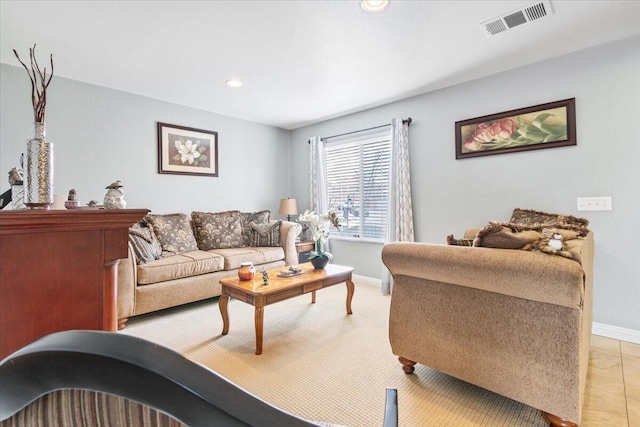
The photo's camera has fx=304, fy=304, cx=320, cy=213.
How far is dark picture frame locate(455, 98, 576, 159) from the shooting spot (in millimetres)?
2733

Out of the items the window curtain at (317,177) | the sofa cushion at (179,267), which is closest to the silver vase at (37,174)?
the sofa cushion at (179,267)

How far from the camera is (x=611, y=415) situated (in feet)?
5.14

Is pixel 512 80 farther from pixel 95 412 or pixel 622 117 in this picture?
pixel 95 412

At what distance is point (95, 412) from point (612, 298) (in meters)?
3.54

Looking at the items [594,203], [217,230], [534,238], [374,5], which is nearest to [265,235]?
[217,230]

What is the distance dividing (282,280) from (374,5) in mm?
2141

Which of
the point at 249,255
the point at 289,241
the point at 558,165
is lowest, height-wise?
the point at 249,255

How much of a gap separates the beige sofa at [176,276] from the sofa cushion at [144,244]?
5cm

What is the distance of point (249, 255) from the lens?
364 centimetres

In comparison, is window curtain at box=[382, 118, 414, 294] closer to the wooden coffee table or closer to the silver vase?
the wooden coffee table

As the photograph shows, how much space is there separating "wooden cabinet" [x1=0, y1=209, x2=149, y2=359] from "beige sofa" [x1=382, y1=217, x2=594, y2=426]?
140 centimetres

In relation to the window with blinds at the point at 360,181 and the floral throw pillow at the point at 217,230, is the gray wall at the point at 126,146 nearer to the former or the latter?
the floral throw pillow at the point at 217,230

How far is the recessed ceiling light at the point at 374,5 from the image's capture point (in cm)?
197

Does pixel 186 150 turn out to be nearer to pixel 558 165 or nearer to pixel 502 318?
pixel 502 318
